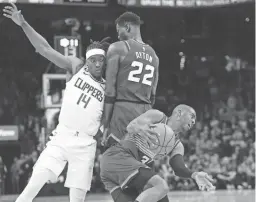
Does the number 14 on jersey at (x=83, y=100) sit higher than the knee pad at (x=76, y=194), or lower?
higher

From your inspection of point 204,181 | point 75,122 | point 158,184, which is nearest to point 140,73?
point 75,122

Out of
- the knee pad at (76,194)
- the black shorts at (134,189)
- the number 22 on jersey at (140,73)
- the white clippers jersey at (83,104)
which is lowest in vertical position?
the knee pad at (76,194)

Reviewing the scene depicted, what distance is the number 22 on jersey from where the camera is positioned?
5.36 meters

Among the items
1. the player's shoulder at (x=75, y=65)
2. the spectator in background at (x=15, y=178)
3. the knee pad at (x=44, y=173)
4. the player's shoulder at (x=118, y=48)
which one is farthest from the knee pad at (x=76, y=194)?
the spectator in background at (x=15, y=178)

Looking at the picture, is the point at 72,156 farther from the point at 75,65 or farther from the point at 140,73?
the point at 140,73

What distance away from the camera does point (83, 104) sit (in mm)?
5316

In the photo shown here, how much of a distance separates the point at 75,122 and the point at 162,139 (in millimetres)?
814

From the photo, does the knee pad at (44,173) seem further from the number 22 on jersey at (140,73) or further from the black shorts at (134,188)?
the number 22 on jersey at (140,73)

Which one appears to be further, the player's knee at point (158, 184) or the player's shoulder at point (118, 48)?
the player's shoulder at point (118, 48)

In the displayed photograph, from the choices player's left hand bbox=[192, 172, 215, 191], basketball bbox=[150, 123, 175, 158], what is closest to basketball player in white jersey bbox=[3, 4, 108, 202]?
basketball bbox=[150, 123, 175, 158]

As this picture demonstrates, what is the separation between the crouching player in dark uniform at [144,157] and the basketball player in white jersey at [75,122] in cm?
25

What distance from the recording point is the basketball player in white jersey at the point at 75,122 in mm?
5180

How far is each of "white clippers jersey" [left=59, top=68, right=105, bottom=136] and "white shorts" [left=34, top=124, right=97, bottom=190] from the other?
0.33 feet

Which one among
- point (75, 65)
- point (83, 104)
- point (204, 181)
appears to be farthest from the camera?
point (75, 65)
